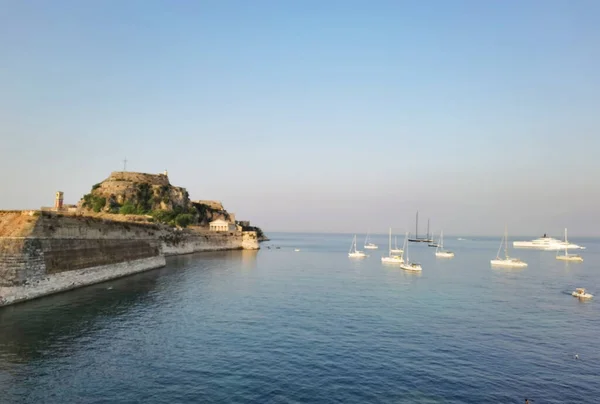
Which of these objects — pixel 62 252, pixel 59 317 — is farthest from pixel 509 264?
pixel 59 317

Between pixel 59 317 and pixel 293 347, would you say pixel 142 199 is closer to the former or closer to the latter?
pixel 59 317

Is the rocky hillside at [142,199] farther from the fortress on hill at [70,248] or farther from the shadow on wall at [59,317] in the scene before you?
the shadow on wall at [59,317]

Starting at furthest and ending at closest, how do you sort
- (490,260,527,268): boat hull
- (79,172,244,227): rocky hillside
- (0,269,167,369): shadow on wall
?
(79,172,244,227): rocky hillside
(490,260,527,268): boat hull
(0,269,167,369): shadow on wall

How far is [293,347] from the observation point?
2470 centimetres

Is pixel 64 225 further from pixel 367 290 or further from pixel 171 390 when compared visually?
pixel 367 290

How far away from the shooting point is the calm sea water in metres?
18.2

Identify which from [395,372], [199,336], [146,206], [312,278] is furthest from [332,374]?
[146,206]

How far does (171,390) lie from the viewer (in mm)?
Result: 17891

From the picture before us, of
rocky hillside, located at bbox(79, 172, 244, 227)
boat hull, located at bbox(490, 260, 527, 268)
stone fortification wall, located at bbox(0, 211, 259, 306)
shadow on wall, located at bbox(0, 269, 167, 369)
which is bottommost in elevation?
shadow on wall, located at bbox(0, 269, 167, 369)

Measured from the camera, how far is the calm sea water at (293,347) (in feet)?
59.8

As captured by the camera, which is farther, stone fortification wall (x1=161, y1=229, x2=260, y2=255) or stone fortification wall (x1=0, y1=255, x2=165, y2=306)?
stone fortification wall (x1=161, y1=229, x2=260, y2=255)

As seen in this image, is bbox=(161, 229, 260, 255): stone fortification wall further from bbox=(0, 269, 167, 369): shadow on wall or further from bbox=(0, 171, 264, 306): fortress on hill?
bbox=(0, 269, 167, 369): shadow on wall

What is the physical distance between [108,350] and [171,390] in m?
7.33

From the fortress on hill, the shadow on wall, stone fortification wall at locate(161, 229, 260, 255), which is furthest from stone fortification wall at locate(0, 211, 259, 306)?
stone fortification wall at locate(161, 229, 260, 255)
